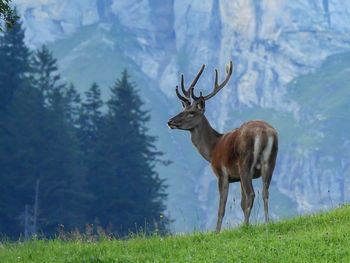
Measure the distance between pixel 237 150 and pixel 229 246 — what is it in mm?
2421

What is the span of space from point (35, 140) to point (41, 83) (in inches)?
328

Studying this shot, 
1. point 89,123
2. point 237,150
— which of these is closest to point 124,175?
point 89,123

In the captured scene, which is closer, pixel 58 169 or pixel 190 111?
pixel 190 111

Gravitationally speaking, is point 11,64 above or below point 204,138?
above

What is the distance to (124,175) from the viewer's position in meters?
60.6

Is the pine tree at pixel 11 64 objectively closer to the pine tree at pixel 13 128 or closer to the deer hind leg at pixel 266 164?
the pine tree at pixel 13 128

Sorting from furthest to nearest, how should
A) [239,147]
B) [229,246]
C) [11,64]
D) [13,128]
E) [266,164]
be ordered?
[11,64], [13,128], [239,147], [266,164], [229,246]

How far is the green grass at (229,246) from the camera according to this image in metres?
9.85

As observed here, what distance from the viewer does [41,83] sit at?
220ft

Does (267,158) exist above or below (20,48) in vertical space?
below

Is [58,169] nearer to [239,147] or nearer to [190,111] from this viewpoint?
[190,111]

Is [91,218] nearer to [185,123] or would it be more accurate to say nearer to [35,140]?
[35,140]

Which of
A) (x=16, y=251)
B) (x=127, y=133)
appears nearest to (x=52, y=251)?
(x=16, y=251)

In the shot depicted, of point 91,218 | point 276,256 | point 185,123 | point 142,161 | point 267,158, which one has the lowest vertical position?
point 276,256
